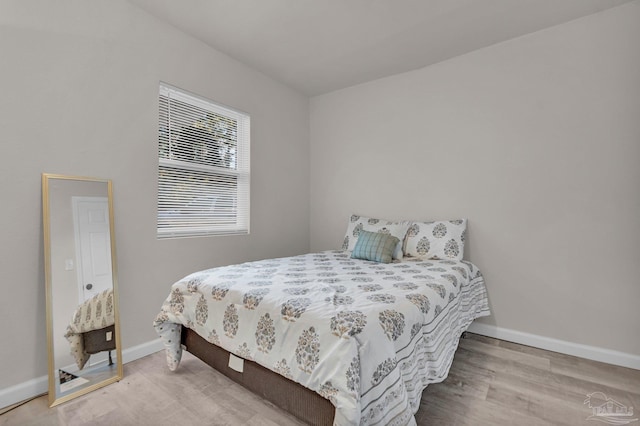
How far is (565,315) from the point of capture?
239cm

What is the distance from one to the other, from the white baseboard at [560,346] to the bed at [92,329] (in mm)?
2989

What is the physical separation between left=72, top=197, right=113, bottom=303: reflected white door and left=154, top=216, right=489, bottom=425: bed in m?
0.50

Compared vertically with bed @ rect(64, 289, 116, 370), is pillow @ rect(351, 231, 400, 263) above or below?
above

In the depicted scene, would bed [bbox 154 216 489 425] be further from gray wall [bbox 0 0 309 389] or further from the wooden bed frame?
gray wall [bbox 0 0 309 389]

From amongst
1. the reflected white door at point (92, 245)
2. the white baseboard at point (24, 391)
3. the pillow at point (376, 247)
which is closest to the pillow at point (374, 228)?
the pillow at point (376, 247)

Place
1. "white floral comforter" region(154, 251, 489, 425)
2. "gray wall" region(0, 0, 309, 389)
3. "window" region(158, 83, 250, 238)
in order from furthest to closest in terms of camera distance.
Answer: "window" region(158, 83, 250, 238) → "gray wall" region(0, 0, 309, 389) → "white floral comforter" region(154, 251, 489, 425)

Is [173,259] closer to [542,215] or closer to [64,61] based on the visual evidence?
[64,61]

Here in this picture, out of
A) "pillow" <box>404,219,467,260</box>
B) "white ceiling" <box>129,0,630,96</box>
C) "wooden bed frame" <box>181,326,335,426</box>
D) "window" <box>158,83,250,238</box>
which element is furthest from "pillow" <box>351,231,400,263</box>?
"white ceiling" <box>129,0,630,96</box>

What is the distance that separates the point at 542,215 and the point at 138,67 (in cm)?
343

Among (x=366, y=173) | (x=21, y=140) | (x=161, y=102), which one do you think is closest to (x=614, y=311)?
(x=366, y=173)

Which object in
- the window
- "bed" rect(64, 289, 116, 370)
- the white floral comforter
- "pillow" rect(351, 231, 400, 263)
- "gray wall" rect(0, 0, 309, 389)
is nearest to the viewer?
the white floral comforter

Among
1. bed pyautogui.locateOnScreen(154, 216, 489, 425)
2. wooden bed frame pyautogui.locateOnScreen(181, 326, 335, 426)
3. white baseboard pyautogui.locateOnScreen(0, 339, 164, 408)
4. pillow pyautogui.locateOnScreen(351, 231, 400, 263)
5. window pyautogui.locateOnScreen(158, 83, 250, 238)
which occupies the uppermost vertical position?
window pyautogui.locateOnScreen(158, 83, 250, 238)

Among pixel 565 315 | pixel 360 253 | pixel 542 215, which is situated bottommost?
pixel 565 315

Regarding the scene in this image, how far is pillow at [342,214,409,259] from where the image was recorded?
284cm
